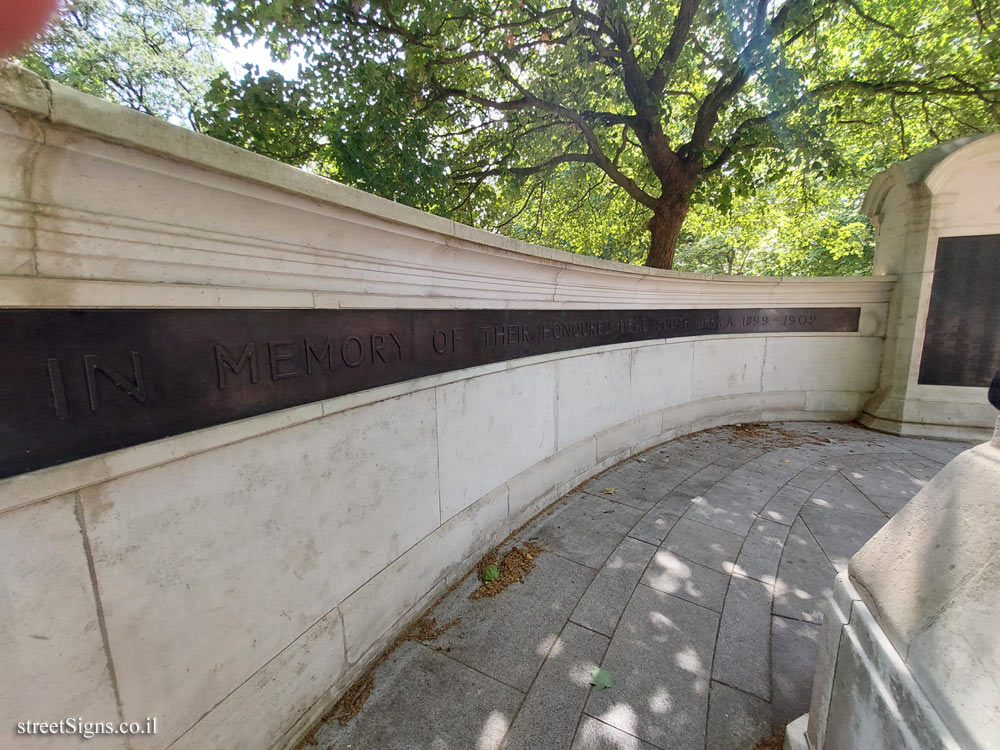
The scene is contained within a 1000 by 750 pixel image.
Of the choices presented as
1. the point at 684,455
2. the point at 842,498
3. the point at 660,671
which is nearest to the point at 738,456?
the point at 684,455

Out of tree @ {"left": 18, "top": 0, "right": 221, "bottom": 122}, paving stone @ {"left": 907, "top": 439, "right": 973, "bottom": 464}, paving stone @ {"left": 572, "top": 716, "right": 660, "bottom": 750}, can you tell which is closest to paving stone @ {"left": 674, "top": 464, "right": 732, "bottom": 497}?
paving stone @ {"left": 572, "top": 716, "right": 660, "bottom": 750}

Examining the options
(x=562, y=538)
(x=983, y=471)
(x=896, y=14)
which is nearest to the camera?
(x=983, y=471)

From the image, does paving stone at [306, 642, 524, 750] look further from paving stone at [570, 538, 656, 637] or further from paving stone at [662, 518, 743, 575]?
paving stone at [662, 518, 743, 575]

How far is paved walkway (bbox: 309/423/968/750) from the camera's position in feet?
6.52

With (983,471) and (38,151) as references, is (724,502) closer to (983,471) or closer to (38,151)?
(983,471)

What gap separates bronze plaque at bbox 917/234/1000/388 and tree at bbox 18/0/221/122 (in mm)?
17298

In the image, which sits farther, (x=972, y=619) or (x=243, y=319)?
(x=243, y=319)

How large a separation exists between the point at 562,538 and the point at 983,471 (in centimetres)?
260

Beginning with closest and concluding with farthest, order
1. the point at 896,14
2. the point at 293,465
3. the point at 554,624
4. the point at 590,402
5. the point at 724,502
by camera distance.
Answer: the point at 293,465 → the point at 554,624 → the point at 724,502 → the point at 590,402 → the point at 896,14

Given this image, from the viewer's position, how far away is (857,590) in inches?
60.0

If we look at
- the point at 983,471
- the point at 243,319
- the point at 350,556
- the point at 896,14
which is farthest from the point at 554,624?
the point at 896,14

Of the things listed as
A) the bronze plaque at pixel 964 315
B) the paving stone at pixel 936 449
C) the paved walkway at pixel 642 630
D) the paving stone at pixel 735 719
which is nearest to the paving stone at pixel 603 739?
the paved walkway at pixel 642 630

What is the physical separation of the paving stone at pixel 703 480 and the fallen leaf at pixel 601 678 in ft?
8.05

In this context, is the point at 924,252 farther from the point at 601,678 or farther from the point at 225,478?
the point at 225,478
